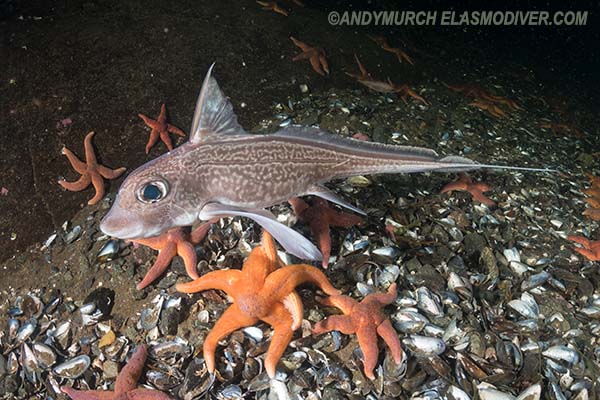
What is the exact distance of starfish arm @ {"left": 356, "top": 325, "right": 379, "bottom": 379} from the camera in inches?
111

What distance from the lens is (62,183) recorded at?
4.99m

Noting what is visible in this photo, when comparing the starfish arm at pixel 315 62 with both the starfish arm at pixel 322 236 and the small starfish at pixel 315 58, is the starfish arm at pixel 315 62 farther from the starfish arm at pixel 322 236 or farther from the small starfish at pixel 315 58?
the starfish arm at pixel 322 236

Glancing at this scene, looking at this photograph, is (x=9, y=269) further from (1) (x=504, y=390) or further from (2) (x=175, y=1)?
(2) (x=175, y=1)

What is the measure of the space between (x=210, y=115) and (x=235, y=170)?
1.50 ft

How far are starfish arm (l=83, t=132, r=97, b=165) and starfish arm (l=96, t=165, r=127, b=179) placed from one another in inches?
5.3

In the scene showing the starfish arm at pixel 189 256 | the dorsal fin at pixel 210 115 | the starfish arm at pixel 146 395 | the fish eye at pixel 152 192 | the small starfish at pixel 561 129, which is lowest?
the starfish arm at pixel 146 395

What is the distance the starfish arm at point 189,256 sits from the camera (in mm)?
3432

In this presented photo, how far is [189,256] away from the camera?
3.50m

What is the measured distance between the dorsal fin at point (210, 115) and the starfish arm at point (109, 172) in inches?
116

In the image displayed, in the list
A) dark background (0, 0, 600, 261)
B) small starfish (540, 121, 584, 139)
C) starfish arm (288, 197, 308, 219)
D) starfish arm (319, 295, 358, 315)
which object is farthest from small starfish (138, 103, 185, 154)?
small starfish (540, 121, 584, 139)

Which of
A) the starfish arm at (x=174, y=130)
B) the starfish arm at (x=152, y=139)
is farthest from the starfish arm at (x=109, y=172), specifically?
the starfish arm at (x=174, y=130)

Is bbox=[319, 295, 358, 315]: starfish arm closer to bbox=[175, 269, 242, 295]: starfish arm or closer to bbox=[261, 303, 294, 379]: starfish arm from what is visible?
bbox=[261, 303, 294, 379]: starfish arm

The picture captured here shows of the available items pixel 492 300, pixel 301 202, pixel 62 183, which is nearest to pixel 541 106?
pixel 492 300

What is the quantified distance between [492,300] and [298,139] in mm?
2496
